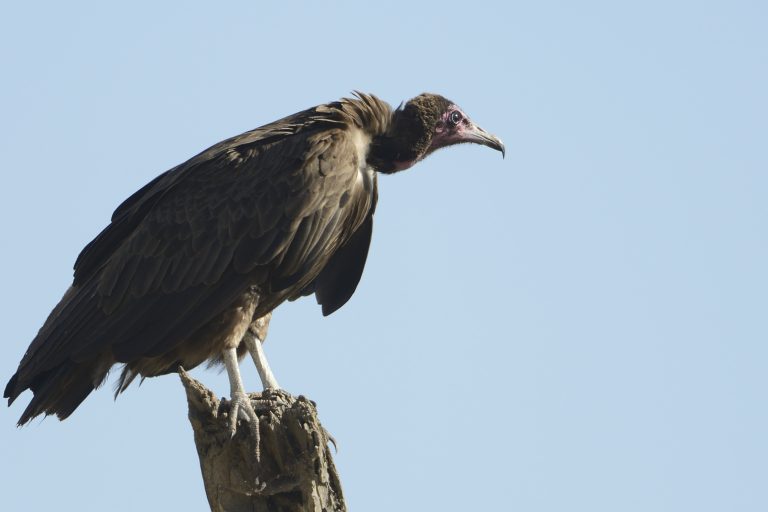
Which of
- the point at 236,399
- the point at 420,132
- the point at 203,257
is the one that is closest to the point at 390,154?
the point at 420,132

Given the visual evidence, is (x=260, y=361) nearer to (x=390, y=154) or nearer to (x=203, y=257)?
(x=203, y=257)

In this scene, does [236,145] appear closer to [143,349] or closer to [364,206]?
[364,206]

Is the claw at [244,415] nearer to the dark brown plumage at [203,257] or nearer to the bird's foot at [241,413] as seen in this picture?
the bird's foot at [241,413]

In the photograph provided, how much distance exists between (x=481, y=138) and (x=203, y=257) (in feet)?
8.29

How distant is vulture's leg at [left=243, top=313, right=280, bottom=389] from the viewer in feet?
26.2

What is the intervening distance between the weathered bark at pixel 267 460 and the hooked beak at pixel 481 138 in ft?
10.4

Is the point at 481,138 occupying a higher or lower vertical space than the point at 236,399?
higher

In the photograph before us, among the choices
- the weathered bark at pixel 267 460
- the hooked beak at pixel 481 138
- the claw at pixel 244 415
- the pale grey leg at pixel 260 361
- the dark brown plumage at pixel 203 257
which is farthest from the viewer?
the hooked beak at pixel 481 138

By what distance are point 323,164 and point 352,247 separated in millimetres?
1034

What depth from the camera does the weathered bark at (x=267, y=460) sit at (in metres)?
6.09

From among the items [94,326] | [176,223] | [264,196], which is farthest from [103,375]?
[264,196]

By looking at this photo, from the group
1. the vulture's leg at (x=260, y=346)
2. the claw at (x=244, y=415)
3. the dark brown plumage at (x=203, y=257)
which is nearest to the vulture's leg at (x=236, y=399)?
the claw at (x=244, y=415)

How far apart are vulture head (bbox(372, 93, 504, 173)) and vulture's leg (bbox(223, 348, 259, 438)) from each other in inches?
72.7

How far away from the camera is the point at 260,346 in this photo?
821 centimetres
